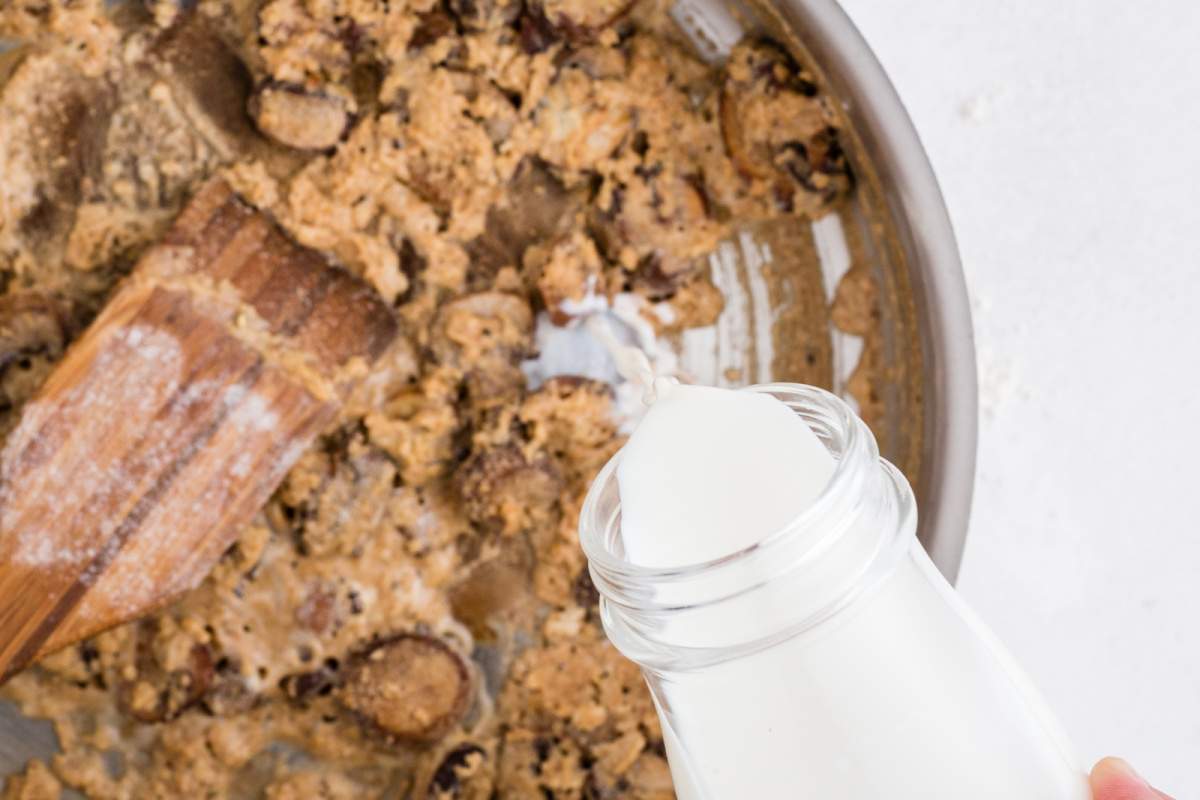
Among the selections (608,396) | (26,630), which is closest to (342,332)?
(608,396)

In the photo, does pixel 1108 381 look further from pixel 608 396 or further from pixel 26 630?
pixel 26 630

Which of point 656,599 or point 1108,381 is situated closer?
point 656,599

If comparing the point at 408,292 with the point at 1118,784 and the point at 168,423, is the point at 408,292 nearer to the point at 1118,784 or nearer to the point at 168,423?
the point at 168,423

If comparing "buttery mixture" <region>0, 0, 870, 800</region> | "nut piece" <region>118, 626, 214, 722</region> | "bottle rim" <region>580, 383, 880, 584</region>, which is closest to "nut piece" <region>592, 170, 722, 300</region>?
"buttery mixture" <region>0, 0, 870, 800</region>

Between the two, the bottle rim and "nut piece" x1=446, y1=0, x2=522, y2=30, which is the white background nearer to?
"nut piece" x1=446, y1=0, x2=522, y2=30

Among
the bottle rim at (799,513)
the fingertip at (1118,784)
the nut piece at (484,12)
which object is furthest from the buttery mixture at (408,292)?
the fingertip at (1118,784)

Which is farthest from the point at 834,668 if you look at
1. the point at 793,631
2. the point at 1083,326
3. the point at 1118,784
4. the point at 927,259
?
the point at 1083,326
